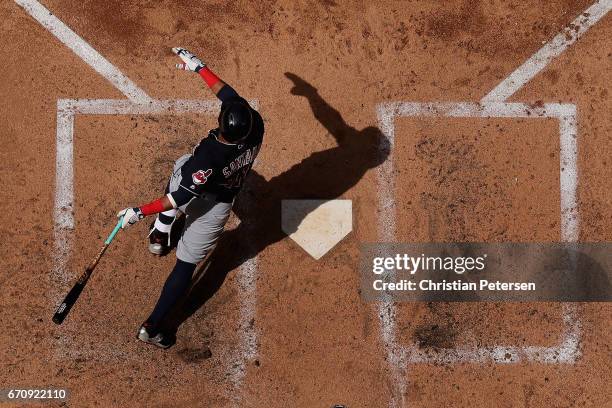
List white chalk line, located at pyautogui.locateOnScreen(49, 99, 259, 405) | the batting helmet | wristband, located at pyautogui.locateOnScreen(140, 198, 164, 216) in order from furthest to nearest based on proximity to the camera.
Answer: white chalk line, located at pyautogui.locateOnScreen(49, 99, 259, 405)
wristband, located at pyautogui.locateOnScreen(140, 198, 164, 216)
the batting helmet

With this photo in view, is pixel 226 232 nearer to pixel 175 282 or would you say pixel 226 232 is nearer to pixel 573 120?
pixel 175 282

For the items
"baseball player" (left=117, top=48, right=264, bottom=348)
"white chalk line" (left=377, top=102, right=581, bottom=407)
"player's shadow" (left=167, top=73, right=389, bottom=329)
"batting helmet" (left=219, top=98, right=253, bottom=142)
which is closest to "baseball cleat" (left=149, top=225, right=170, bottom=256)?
"baseball player" (left=117, top=48, right=264, bottom=348)

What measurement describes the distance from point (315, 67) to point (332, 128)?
61 cm

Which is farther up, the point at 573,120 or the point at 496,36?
the point at 496,36

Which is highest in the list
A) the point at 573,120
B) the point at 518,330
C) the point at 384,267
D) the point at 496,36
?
the point at 496,36

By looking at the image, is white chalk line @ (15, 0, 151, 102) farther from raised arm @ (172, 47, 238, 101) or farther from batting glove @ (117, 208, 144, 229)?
batting glove @ (117, 208, 144, 229)

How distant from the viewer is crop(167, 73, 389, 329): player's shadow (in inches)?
234

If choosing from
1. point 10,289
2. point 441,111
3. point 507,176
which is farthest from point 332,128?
point 10,289

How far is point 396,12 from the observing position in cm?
612

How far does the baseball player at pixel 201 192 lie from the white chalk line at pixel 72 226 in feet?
1.93

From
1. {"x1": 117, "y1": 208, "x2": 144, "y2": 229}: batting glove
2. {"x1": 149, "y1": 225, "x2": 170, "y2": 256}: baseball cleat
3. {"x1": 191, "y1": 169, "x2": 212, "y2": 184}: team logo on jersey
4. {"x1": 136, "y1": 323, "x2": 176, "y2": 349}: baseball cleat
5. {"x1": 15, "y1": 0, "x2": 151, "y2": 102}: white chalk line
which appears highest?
{"x1": 15, "y1": 0, "x2": 151, "y2": 102}: white chalk line

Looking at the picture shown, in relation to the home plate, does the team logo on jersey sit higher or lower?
lower

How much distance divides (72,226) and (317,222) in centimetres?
227

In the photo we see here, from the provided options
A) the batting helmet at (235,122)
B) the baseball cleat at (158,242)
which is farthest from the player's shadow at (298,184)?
the batting helmet at (235,122)
